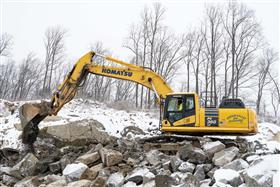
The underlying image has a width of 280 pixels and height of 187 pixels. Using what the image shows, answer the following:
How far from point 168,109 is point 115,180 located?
348 cm

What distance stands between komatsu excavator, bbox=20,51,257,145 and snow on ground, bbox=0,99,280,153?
2391 mm

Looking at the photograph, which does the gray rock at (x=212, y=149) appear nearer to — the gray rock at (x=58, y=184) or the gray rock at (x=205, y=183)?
the gray rock at (x=205, y=183)

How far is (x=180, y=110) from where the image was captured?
9.52 m

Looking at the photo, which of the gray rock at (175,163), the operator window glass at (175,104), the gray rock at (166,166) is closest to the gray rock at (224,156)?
the gray rock at (175,163)

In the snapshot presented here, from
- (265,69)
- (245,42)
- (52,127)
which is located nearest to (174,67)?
(245,42)

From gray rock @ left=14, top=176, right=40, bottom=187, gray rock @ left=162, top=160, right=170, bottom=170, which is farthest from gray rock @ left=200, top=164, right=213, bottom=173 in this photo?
gray rock @ left=14, top=176, right=40, bottom=187

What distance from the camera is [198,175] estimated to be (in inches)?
263

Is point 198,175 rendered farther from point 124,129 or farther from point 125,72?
point 124,129

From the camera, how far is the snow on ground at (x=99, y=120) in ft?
41.1

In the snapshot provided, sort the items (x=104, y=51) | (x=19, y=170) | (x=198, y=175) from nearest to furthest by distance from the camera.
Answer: (x=198, y=175)
(x=19, y=170)
(x=104, y=51)

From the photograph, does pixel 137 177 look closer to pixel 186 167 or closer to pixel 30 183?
pixel 186 167

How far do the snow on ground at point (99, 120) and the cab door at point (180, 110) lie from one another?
3.67 m

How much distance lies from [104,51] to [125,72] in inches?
1246

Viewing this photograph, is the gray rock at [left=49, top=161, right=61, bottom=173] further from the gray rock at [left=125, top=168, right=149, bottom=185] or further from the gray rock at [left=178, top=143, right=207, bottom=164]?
the gray rock at [left=178, top=143, right=207, bottom=164]
